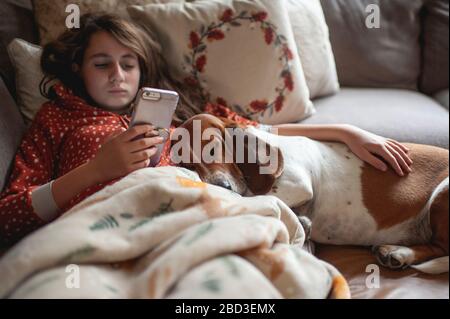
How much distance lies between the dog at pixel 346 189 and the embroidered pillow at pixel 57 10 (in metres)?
0.54

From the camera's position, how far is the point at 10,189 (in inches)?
47.3

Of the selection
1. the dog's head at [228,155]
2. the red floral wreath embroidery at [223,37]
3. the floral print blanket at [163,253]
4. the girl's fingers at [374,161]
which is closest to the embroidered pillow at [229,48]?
the red floral wreath embroidery at [223,37]

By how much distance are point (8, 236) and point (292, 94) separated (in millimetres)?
976

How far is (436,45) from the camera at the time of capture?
6.80 feet

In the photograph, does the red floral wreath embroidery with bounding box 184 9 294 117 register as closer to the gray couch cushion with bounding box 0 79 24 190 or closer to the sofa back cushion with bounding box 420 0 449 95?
the gray couch cushion with bounding box 0 79 24 190

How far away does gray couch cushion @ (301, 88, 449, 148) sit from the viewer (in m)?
1.66

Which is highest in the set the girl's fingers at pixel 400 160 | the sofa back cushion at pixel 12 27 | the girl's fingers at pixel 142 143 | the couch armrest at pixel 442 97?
the sofa back cushion at pixel 12 27

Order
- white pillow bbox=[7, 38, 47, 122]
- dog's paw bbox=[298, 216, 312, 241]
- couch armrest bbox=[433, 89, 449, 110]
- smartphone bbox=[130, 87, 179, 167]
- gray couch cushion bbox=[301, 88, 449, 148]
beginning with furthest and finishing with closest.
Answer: couch armrest bbox=[433, 89, 449, 110], gray couch cushion bbox=[301, 88, 449, 148], white pillow bbox=[7, 38, 47, 122], dog's paw bbox=[298, 216, 312, 241], smartphone bbox=[130, 87, 179, 167]

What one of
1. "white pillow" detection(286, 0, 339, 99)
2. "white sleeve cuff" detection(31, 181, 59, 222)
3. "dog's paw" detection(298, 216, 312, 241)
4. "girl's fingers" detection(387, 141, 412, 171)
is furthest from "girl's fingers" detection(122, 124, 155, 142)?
"white pillow" detection(286, 0, 339, 99)

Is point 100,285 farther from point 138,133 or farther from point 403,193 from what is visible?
point 403,193

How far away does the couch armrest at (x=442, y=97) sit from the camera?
1.99 metres

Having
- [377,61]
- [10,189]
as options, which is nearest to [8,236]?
[10,189]

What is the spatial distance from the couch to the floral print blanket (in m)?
0.30

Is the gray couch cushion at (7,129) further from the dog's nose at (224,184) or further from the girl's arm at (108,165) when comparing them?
the dog's nose at (224,184)
